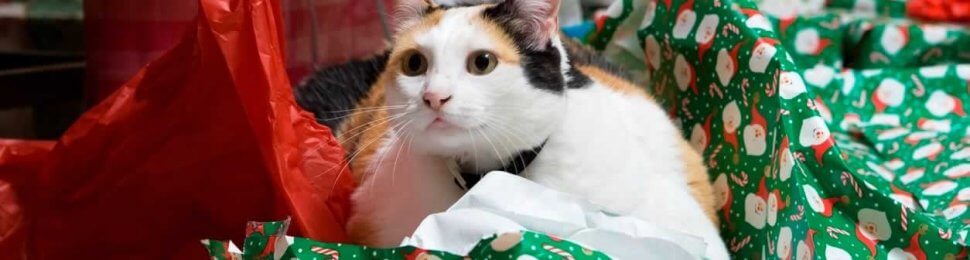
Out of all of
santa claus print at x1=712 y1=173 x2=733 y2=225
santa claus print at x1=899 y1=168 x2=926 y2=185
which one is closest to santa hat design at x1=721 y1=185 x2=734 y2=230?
santa claus print at x1=712 y1=173 x2=733 y2=225

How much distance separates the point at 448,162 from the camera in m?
0.81

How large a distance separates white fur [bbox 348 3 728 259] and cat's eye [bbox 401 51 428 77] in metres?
0.01

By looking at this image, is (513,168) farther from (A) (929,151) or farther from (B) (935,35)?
(B) (935,35)

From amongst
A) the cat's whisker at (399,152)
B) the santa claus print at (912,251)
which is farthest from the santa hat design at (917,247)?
the cat's whisker at (399,152)

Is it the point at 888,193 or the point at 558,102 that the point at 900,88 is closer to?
the point at 888,193

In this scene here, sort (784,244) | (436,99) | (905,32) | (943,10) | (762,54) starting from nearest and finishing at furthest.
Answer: (436,99) < (784,244) < (762,54) < (905,32) < (943,10)

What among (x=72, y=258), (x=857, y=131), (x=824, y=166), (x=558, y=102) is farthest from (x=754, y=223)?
(x=72, y=258)

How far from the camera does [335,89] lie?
1.24 metres

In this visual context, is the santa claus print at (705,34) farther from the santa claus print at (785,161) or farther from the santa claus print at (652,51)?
the santa claus print at (785,161)

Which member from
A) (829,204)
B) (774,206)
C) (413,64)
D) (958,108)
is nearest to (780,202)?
(774,206)

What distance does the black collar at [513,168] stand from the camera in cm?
79

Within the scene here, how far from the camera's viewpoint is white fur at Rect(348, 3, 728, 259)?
71 cm

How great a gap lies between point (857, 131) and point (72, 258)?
122 centimetres

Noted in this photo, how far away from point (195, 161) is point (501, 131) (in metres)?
0.40
